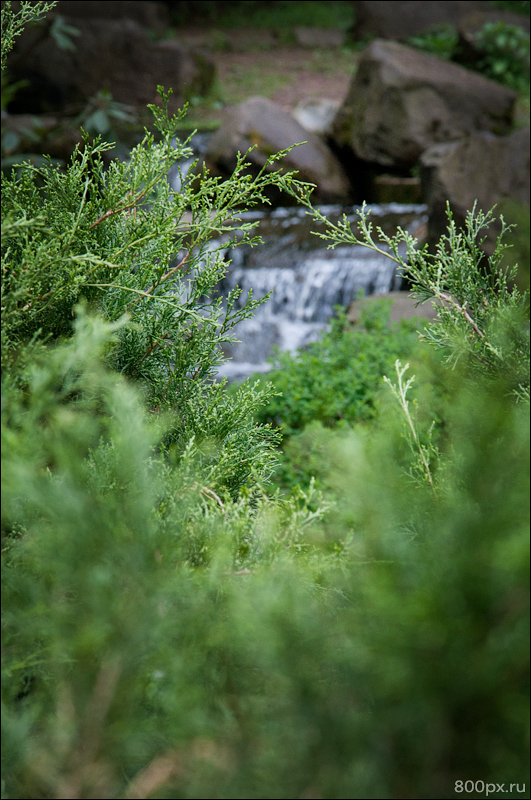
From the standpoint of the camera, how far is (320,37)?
1931 centimetres

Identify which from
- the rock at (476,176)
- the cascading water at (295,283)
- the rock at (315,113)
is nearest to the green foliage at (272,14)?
the rock at (315,113)

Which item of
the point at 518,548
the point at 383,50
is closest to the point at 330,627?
the point at 518,548

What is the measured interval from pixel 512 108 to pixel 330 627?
12605 millimetres

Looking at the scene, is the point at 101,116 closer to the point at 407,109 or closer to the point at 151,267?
the point at 407,109

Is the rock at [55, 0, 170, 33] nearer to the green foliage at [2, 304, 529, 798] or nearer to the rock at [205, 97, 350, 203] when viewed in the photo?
the rock at [205, 97, 350, 203]

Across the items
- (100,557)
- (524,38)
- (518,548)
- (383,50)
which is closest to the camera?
(518,548)

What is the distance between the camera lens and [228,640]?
0.99m

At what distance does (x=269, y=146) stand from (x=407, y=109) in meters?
2.52

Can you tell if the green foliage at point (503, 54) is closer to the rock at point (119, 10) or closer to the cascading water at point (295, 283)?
the cascading water at point (295, 283)

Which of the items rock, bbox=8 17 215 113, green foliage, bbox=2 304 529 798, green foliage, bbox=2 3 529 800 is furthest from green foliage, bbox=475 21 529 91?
green foliage, bbox=2 304 529 798

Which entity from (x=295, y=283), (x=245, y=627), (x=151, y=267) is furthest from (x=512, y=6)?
(x=245, y=627)

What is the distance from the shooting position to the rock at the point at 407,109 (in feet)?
34.3

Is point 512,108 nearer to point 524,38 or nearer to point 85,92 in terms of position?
point 524,38

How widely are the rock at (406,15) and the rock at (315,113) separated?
21.1 feet
